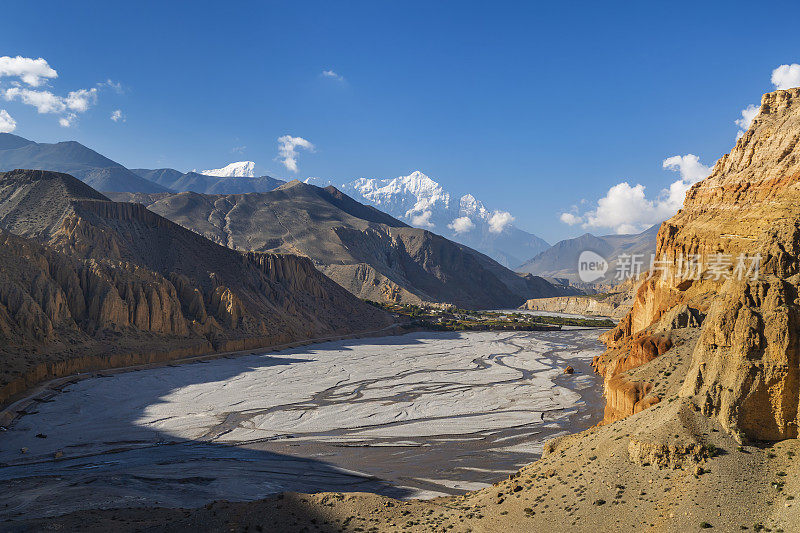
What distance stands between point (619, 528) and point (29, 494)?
86.8 feet

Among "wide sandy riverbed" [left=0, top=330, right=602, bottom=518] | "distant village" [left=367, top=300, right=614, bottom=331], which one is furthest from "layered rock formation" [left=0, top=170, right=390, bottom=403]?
"distant village" [left=367, top=300, right=614, bottom=331]

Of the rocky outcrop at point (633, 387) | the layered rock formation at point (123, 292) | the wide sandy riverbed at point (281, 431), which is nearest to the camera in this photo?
the rocky outcrop at point (633, 387)

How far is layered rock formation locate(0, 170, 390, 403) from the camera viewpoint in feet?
194

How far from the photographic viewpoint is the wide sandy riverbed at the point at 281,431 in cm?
2795

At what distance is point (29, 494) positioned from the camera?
25.0 m

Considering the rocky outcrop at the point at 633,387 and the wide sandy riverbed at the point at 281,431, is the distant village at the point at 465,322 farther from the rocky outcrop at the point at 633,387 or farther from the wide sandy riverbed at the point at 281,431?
the rocky outcrop at the point at 633,387

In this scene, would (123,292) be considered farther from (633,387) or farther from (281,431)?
(633,387)

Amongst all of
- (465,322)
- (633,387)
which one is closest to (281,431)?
Answer: (633,387)

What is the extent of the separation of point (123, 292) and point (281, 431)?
45663mm

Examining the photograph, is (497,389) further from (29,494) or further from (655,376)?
(29,494)

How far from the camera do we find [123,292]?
242 ft

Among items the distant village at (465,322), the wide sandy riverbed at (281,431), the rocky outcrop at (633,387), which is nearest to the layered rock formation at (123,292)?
the wide sandy riverbed at (281,431)

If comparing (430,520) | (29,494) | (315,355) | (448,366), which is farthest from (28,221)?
(430,520)

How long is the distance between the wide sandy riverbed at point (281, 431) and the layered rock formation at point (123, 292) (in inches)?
272
